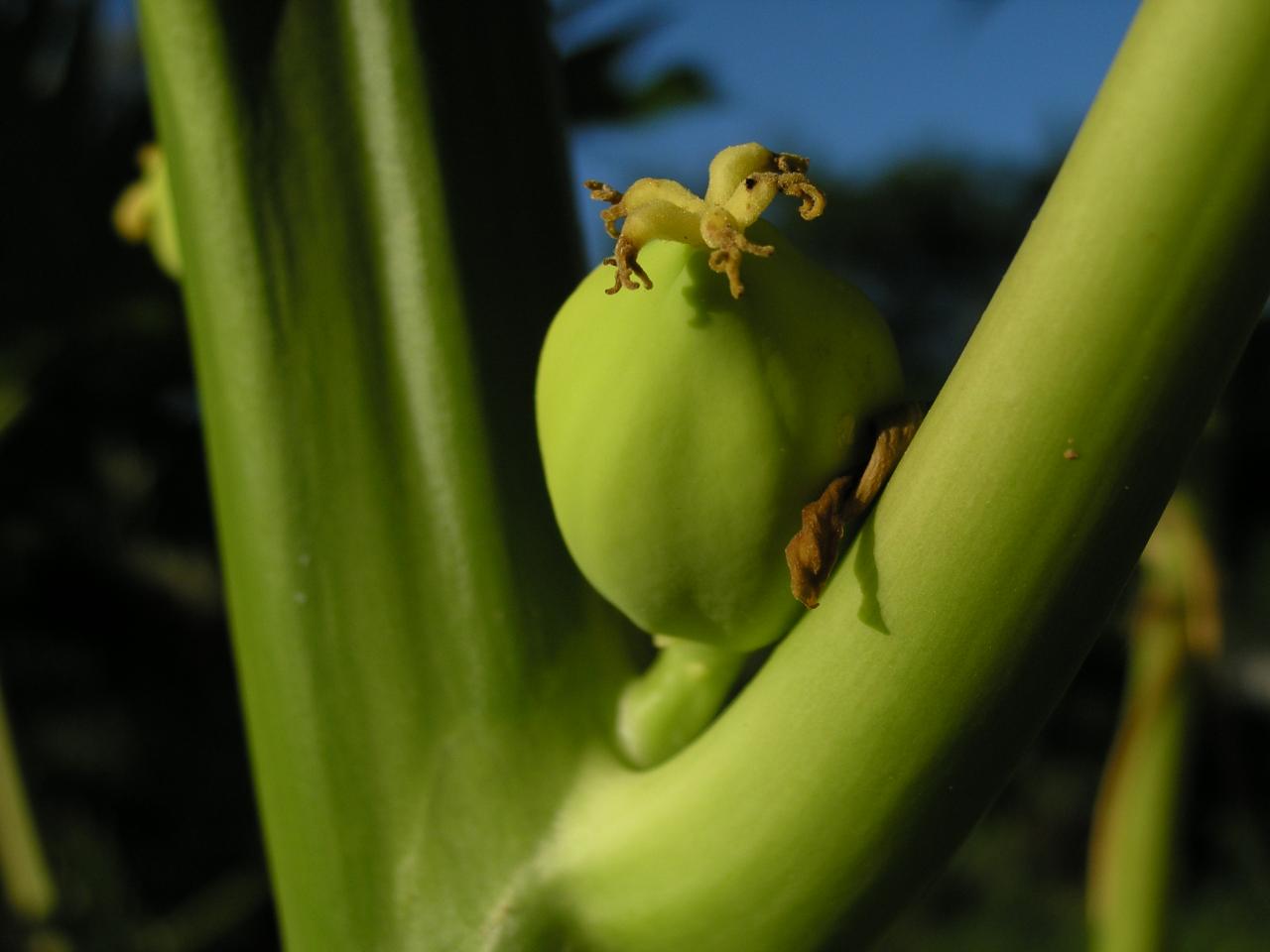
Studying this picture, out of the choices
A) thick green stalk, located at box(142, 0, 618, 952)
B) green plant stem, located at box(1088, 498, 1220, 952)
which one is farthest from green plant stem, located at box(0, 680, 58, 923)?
green plant stem, located at box(1088, 498, 1220, 952)

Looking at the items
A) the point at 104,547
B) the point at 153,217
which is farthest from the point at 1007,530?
the point at 104,547

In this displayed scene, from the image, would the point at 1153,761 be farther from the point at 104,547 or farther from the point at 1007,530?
the point at 104,547

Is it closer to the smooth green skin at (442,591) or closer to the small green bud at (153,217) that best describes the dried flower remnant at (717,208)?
the smooth green skin at (442,591)

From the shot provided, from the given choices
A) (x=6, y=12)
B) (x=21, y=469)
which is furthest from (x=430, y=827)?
(x=21, y=469)

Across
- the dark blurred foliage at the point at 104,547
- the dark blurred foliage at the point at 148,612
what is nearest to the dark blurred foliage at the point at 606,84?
the dark blurred foliage at the point at 148,612

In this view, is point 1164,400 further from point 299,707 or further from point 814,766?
point 299,707

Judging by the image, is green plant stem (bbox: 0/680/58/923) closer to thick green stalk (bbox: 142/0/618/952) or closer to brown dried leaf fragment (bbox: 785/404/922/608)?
thick green stalk (bbox: 142/0/618/952)
